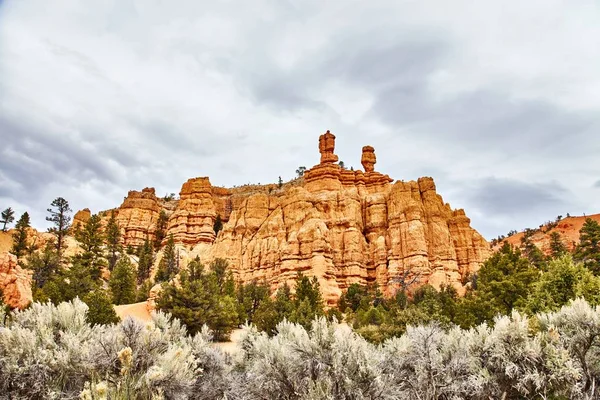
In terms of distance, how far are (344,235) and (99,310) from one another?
48.7 meters

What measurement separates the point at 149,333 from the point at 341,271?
2385 inches

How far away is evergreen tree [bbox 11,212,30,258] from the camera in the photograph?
2625 inches

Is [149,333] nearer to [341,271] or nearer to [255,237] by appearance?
[341,271]

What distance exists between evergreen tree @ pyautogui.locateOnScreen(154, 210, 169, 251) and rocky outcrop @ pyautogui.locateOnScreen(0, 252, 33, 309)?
5850 cm

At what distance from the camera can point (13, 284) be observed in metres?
37.0

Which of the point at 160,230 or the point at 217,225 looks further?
the point at 160,230

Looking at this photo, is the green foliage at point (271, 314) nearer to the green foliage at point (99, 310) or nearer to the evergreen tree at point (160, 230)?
the green foliage at point (99, 310)

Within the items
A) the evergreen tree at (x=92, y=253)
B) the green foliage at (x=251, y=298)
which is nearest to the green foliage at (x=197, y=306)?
the green foliage at (x=251, y=298)

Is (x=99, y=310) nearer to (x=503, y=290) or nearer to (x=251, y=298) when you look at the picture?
(x=251, y=298)

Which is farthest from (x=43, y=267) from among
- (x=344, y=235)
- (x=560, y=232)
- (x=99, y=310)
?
(x=560, y=232)

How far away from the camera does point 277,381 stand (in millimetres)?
13508

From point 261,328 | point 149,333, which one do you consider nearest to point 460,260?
point 261,328

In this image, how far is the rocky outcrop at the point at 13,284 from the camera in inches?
1416

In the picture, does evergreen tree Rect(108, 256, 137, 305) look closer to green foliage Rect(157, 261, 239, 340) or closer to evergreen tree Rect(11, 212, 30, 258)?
green foliage Rect(157, 261, 239, 340)
